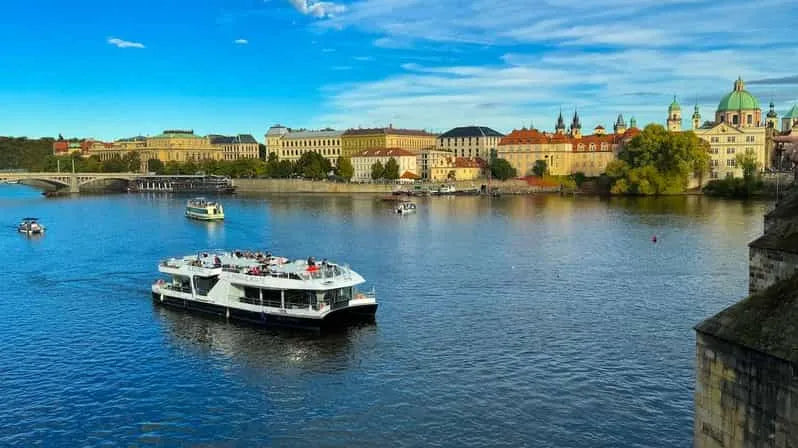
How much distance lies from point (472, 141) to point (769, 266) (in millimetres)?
153629

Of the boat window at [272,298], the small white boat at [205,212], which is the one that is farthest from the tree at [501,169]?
the boat window at [272,298]

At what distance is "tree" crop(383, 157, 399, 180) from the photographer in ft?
474

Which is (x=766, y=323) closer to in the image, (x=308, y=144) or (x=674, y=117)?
(x=674, y=117)

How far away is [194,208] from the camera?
85.1m

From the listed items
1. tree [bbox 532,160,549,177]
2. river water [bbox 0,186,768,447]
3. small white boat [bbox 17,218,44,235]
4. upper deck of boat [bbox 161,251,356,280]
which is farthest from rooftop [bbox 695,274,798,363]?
tree [bbox 532,160,549,177]

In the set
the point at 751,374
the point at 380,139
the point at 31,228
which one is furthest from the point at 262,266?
the point at 380,139

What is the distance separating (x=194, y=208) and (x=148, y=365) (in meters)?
61.5

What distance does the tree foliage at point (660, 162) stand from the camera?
109 meters

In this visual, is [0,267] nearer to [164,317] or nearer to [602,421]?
[164,317]

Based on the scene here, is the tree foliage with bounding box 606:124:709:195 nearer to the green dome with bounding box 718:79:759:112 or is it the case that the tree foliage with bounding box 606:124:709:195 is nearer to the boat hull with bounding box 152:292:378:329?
the green dome with bounding box 718:79:759:112

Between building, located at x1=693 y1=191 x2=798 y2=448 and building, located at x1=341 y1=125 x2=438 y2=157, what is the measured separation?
526 ft

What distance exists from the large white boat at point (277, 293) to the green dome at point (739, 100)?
377ft

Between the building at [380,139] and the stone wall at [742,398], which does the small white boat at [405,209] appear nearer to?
the stone wall at [742,398]

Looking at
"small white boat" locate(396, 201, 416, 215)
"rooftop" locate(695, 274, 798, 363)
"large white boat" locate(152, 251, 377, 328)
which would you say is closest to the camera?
"rooftop" locate(695, 274, 798, 363)
